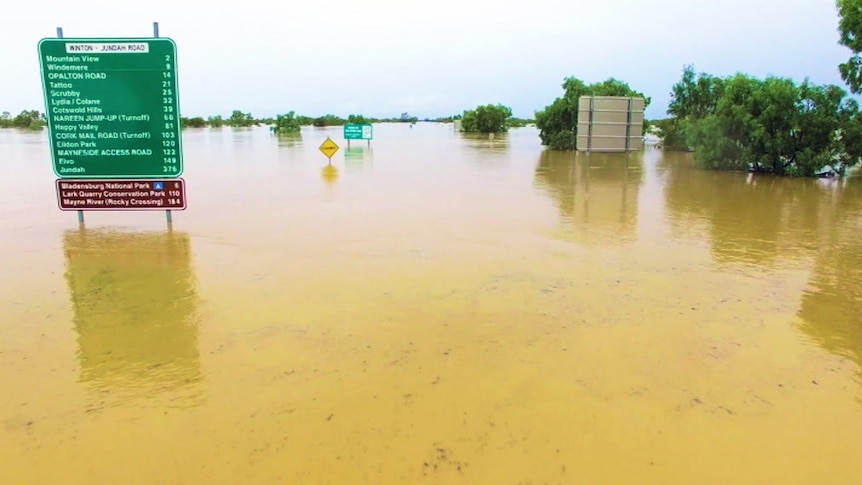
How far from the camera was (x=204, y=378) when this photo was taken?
153 inches

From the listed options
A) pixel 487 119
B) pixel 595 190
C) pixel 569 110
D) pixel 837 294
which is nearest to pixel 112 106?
pixel 837 294

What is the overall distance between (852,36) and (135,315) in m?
19.0

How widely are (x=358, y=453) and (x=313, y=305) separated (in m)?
2.37

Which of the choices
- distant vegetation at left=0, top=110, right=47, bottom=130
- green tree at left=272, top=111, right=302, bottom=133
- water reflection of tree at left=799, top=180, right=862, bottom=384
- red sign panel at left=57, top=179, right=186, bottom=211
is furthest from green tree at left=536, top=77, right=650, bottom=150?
distant vegetation at left=0, top=110, right=47, bottom=130

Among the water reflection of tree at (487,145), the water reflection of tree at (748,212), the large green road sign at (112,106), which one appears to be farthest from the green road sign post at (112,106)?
the water reflection of tree at (487,145)

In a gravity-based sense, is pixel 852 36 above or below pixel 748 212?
above

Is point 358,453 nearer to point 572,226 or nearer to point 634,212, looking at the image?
point 572,226

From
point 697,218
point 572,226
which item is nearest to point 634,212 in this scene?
point 697,218

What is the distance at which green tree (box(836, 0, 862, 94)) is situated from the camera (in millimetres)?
15000

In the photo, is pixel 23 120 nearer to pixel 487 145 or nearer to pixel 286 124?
pixel 286 124

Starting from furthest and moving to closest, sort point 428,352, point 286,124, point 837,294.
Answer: point 286,124, point 837,294, point 428,352

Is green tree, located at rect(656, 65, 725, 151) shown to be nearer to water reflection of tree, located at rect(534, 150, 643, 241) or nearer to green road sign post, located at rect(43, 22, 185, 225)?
water reflection of tree, located at rect(534, 150, 643, 241)

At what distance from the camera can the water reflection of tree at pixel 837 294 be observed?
15.1 ft

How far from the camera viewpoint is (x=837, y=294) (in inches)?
225
